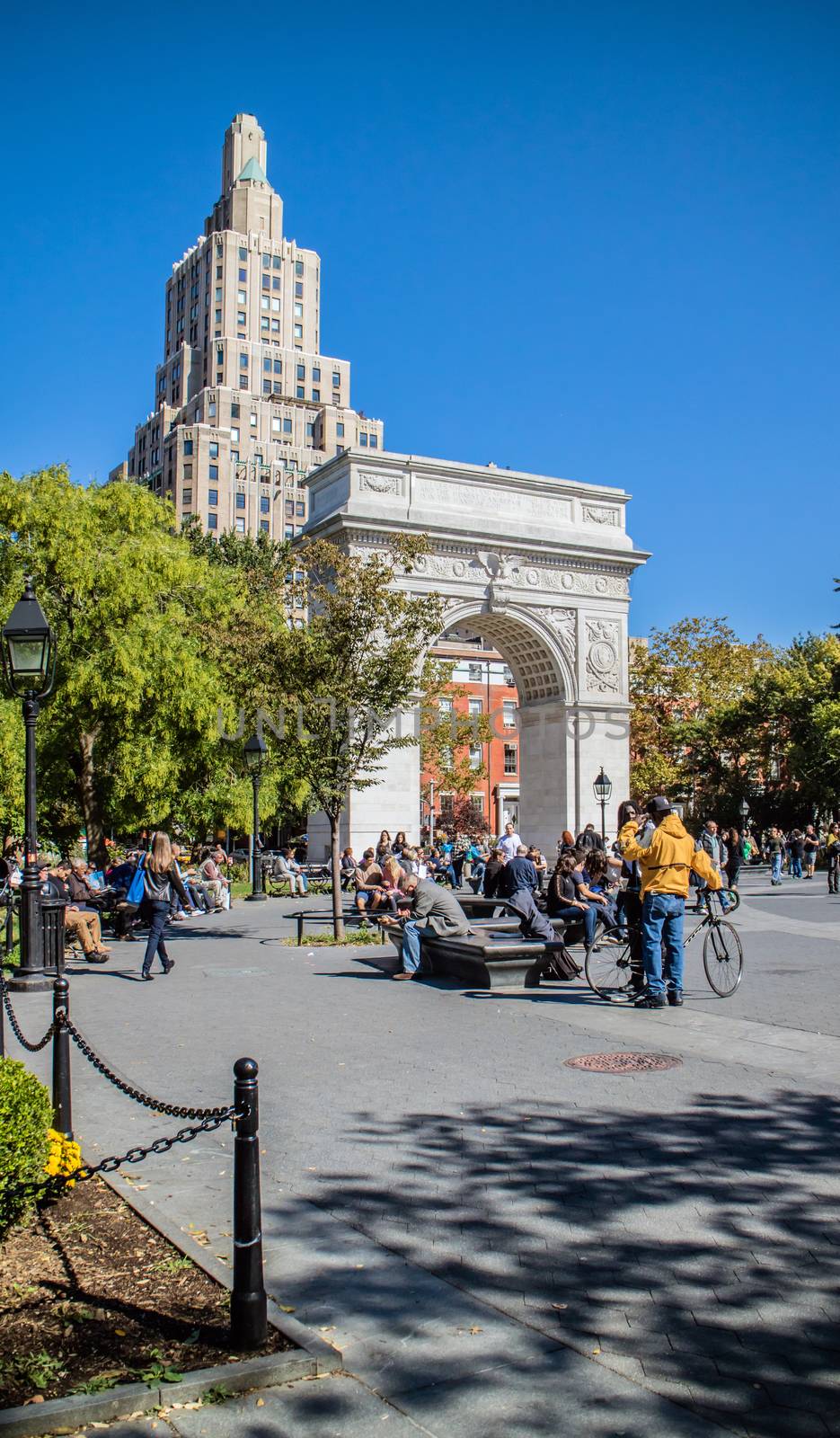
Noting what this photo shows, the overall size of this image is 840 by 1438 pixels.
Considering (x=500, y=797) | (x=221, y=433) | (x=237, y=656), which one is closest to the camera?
(x=237, y=656)

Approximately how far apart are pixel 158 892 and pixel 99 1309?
416 inches

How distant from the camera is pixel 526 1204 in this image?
5.39 m

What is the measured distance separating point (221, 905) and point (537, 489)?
18.3 m

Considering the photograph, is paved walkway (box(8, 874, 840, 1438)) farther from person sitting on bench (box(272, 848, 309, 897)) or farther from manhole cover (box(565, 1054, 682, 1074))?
person sitting on bench (box(272, 848, 309, 897))

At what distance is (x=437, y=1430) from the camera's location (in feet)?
11.2

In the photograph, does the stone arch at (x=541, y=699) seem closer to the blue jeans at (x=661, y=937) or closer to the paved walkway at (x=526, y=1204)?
the blue jeans at (x=661, y=937)

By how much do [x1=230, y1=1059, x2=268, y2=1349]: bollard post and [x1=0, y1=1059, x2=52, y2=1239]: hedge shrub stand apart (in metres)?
1.04

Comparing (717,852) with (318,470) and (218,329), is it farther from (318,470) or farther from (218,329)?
(218,329)

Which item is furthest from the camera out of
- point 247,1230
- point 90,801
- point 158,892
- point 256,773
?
point 90,801

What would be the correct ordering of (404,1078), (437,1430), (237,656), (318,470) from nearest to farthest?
(437,1430)
(404,1078)
(237,656)
(318,470)

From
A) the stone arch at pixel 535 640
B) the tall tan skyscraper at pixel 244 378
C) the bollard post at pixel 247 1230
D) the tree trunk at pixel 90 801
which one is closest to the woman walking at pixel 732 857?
the stone arch at pixel 535 640

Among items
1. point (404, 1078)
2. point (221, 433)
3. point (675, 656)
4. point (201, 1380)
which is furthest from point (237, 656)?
point (221, 433)

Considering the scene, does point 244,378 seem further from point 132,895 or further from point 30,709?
point 30,709

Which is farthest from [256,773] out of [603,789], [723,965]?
[723,965]
